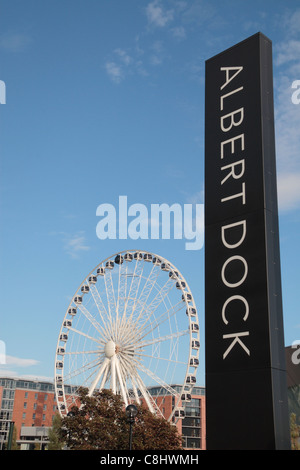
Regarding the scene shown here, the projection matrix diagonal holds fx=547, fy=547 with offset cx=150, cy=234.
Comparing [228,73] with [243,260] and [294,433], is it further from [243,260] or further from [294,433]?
[294,433]

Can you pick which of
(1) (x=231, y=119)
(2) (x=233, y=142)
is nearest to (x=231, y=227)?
(2) (x=233, y=142)

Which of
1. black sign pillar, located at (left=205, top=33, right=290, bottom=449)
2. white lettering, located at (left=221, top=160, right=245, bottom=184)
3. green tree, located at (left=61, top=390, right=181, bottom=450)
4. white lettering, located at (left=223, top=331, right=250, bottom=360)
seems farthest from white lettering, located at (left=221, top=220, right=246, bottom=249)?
green tree, located at (left=61, top=390, right=181, bottom=450)

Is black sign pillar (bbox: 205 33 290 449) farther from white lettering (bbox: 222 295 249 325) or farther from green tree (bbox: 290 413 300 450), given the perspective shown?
green tree (bbox: 290 413 300 450)

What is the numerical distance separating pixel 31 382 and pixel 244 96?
111 metres

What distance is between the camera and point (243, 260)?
1830 cm

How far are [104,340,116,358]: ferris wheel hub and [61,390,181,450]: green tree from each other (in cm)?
1317

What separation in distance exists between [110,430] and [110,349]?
17346 millimetres

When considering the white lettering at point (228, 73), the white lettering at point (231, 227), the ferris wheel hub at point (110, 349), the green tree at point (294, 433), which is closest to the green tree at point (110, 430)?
the ferris wheel hub at point (110, 349)

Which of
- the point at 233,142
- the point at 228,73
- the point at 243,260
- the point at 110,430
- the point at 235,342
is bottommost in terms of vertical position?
the point at 110,430

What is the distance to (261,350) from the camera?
16.8 meters

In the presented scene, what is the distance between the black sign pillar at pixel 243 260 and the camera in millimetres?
16594

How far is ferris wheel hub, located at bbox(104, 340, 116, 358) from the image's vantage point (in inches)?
2156

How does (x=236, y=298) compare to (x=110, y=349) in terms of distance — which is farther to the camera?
(x=110, y=349)

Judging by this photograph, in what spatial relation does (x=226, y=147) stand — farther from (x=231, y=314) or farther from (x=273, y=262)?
(x=231, y=314)
